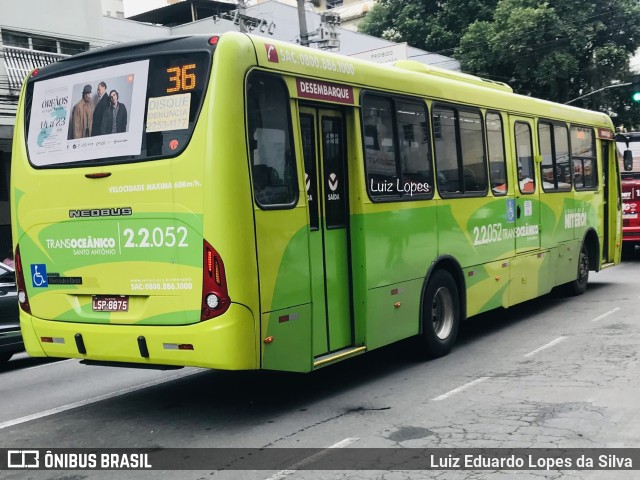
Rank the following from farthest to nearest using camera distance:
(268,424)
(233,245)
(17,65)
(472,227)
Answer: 1. (17,65)
2. (472,227)
3. (268,424)
4. (233,245)

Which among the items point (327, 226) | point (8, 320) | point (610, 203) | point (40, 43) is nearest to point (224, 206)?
point (327, 226)

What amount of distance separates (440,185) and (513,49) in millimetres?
27002

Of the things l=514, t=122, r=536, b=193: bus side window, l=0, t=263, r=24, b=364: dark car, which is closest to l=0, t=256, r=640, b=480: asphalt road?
l=0, t=263, r=24, b=364: dark car

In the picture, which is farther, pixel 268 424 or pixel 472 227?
pixel 472 227

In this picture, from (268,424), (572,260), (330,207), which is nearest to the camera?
(268,424)

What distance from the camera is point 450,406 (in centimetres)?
692

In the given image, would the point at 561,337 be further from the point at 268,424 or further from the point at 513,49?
the point at 513,49

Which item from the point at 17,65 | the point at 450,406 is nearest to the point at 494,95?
the point at 450,406

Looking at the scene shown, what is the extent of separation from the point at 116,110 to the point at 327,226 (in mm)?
2160

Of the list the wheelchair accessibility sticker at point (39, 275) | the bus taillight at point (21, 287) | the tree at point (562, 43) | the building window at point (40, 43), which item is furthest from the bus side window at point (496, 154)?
the tree at point (562, 43)

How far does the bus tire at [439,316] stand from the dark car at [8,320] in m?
5.25

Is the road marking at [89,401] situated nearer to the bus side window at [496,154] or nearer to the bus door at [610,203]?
the bus side window at [496,154]

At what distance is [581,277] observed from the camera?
45.5 ft

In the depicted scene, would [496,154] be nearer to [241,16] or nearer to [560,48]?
[241,16]
